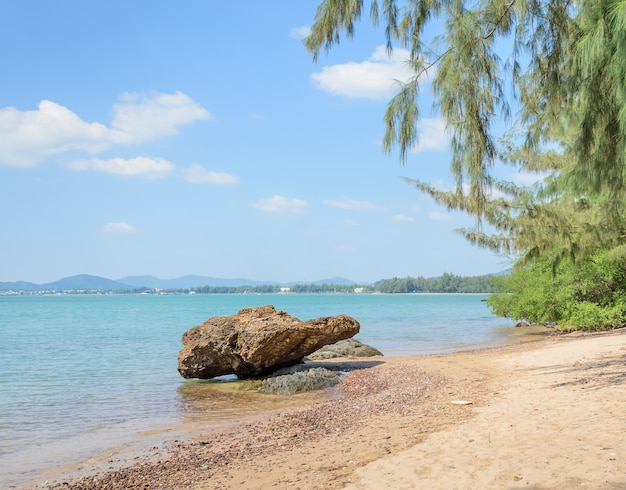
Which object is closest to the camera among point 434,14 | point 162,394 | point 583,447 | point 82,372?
point 583,447

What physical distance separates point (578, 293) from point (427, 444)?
20.2m

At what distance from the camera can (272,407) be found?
12.0 meters

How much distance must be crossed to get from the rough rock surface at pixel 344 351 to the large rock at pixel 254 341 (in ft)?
12.0

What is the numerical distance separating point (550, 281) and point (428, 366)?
439 inches

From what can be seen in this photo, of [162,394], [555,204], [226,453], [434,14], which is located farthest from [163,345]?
[434,14]

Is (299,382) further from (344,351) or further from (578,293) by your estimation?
(578,293)

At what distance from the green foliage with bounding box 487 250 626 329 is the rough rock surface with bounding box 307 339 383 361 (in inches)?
251

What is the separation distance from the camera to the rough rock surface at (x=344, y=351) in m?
19.5

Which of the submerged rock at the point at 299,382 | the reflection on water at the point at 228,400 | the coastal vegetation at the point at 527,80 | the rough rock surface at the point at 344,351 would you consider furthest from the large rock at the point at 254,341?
the coastal vegetation at the point at 527,80

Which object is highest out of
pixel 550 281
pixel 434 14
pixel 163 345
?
pixel 434 14

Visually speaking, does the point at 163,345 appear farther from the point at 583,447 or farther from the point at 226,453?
the point at 583,447

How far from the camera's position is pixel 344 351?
2012cm

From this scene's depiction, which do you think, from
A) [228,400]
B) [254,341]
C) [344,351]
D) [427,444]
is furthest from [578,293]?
[427,444]

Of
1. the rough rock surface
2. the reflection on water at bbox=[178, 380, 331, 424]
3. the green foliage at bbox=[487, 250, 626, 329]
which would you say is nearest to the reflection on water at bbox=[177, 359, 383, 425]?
the reflection on water at bbox=[178, 380, 331, 424]
